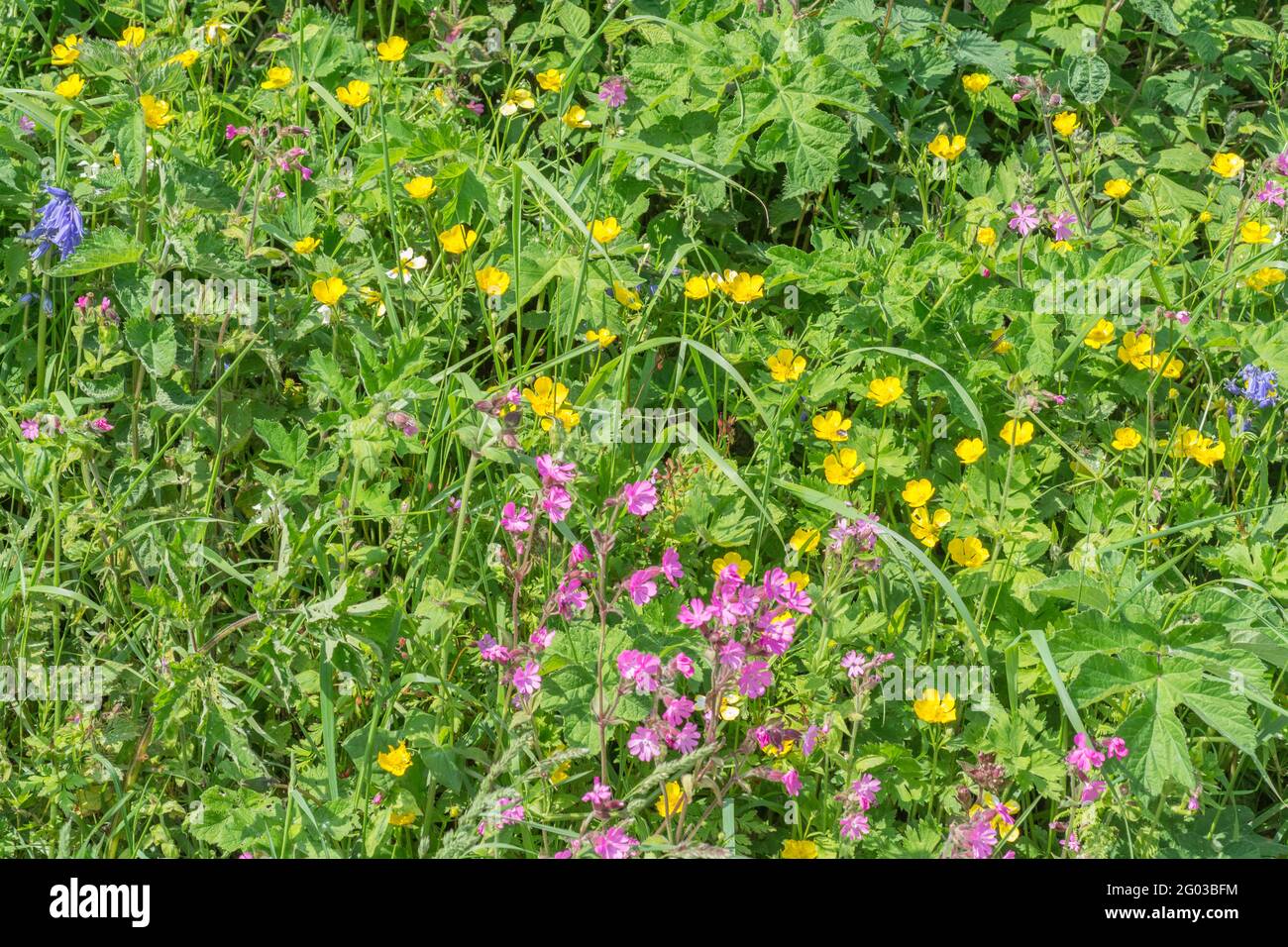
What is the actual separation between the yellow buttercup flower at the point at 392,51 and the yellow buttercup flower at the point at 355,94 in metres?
0.09

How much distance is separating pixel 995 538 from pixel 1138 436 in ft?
1.73

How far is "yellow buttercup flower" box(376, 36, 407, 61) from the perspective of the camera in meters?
3.39

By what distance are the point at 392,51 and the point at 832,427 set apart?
1516 mm

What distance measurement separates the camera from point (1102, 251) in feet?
11.0

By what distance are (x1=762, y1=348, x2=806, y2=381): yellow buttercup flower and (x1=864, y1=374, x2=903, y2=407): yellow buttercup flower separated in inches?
6.9

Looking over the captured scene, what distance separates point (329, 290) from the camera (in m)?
2.89

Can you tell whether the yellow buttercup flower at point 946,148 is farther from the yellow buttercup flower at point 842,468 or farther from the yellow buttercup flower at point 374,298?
the yellow buttercup flower at point 374,298

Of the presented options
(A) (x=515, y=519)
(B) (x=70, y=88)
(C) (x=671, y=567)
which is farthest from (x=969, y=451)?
(B) (x=70, y=88)

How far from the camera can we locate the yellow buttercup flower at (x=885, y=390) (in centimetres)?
292

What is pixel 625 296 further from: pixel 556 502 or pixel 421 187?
pixel 556 502

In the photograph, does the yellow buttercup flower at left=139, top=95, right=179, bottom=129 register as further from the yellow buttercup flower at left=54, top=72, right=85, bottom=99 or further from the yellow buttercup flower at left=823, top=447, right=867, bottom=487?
the yellow buttercup flower at left=823, top=447, right=867, bottom=487

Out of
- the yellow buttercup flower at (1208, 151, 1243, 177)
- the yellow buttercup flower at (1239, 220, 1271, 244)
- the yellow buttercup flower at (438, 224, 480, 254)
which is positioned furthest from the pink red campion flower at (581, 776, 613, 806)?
the yellow buttercup flower at (1208, 151, 1243, 177)

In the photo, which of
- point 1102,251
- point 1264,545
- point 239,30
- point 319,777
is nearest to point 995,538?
point 1264,545

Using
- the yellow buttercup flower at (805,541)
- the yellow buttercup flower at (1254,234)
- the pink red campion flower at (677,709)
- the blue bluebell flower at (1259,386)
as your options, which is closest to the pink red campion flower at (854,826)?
the pink red campion flower at (677,709)
